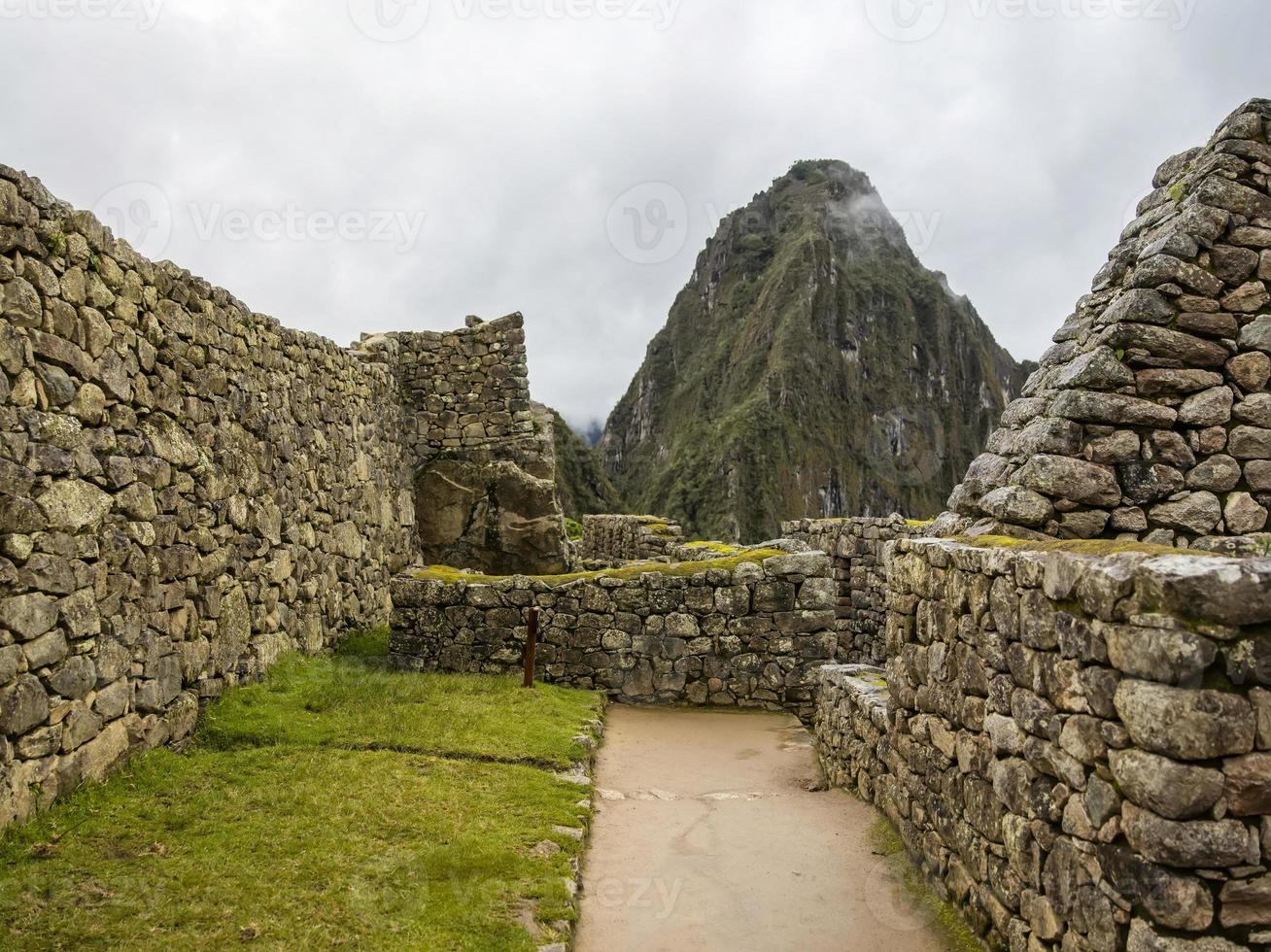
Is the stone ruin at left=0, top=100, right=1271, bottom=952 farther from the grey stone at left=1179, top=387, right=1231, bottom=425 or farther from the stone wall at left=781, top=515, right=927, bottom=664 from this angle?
the stone wall at left=781, top=515, right=927, bottom=664

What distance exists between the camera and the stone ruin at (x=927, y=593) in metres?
3.29

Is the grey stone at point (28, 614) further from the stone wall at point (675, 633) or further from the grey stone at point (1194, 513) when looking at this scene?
the grey stone at point (1194, 513)

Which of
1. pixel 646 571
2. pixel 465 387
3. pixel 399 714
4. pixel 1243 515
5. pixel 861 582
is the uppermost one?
pixel 465 387

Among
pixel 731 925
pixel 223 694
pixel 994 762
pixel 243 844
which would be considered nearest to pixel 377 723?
pixel 223 694

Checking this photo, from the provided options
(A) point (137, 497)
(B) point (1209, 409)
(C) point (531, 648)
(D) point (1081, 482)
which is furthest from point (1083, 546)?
(C) point (531, 648)

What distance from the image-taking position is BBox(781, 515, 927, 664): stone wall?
16.0m

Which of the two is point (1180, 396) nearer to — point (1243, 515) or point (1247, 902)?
point (1243, 515)

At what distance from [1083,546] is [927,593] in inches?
66.5

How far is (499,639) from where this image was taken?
37.7ft

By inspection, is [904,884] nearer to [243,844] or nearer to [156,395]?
[243,844]

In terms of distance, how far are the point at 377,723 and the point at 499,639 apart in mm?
3291

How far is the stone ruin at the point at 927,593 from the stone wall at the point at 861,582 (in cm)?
526

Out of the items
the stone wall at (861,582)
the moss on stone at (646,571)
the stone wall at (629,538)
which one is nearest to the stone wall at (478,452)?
the moss on stone at (646,571)

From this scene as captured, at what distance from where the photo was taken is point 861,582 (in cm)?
1661
